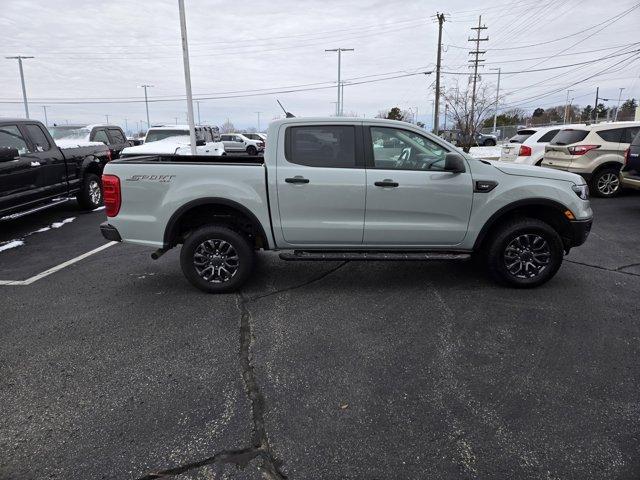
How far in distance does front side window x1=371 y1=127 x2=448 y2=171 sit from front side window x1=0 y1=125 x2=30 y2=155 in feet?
21.1

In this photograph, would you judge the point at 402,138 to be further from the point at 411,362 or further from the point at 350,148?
the point at 411,362

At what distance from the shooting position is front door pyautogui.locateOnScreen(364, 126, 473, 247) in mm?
4859

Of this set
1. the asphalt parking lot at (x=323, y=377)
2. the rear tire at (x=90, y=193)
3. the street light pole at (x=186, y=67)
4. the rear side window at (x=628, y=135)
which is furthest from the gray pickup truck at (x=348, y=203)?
the street light pole at (x=186, y=67)

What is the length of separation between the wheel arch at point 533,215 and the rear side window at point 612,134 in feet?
22.9

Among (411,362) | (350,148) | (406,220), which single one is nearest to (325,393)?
(411,362)

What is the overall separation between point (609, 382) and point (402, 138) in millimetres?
2890

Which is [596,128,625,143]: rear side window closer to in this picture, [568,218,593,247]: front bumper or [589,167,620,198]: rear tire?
[589,167,620,198]: rear tire

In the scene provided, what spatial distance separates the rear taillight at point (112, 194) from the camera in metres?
4.89

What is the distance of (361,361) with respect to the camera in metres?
3.66

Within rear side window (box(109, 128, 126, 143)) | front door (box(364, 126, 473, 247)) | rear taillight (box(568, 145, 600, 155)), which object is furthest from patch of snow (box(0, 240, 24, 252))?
rear taillight (box(568, 145, 600, 155))

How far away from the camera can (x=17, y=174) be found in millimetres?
7715

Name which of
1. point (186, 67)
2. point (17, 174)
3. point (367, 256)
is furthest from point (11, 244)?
point (186, 67)

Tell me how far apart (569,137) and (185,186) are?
9.71m

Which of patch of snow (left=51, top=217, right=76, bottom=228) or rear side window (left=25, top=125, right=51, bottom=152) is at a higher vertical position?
rear side window (left=25, top=125, right=51, bottom=152)
